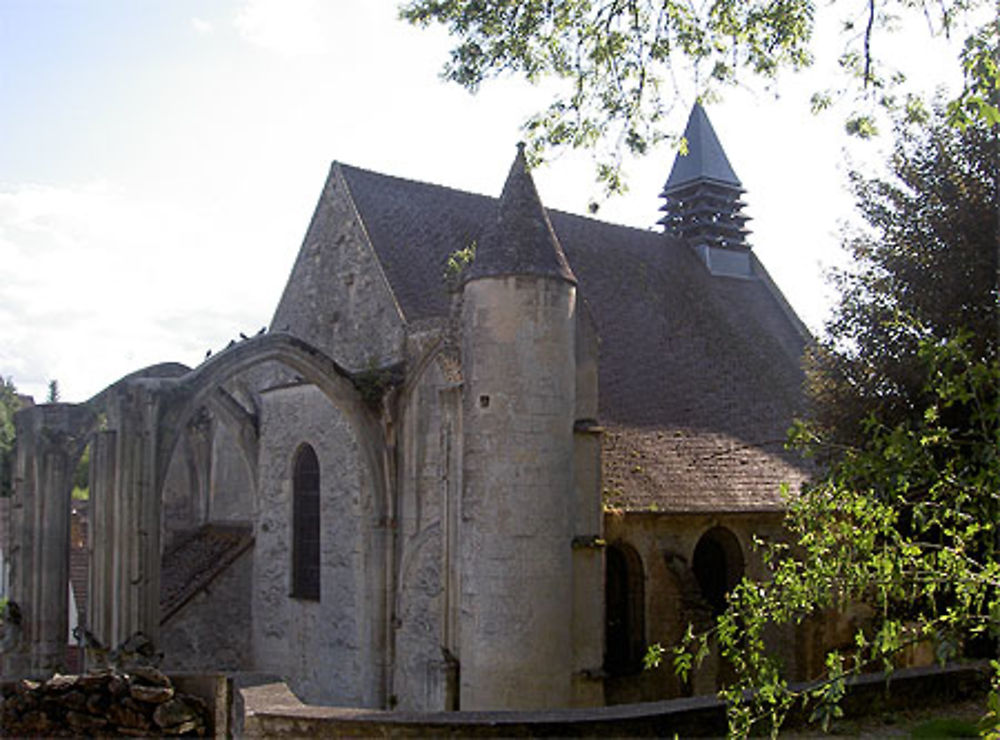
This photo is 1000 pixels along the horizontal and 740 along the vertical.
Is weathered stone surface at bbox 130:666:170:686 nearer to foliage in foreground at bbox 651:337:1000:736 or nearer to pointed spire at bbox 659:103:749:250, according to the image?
foliage in foreground at bbox 651:337:1000:736

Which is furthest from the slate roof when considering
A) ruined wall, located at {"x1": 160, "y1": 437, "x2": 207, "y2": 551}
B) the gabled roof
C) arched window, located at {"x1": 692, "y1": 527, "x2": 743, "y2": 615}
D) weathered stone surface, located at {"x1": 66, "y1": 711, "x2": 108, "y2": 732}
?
ruined wall, located at {"x1": 160, "y1": 437, "x2": 207, "y2": 551}

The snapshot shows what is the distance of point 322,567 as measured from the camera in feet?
50.8

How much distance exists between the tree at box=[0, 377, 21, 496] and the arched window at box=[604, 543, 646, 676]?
830cm

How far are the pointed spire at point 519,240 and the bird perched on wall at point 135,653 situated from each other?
564cm

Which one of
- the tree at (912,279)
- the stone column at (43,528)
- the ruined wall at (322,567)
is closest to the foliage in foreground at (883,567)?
the tree at (912,279)

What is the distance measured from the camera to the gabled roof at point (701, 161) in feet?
80.3

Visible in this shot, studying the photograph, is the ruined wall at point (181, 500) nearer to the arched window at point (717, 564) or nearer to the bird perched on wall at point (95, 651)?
the bird perched on wall at point (95, 651)

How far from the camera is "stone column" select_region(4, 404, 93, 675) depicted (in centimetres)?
1367

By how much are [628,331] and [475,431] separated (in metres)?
5.76

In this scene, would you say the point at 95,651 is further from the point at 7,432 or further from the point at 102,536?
the point at 7,432

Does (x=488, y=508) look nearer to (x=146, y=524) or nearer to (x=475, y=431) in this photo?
(x=475, y=431)

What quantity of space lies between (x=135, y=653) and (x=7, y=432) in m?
29.0

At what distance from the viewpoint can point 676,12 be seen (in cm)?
752

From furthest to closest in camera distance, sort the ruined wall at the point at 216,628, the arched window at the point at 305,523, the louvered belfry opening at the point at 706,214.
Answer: the louvered belfry opening at the point at 706,214
the ruined wall at the point at 216,628
the arched window at the point at 305,523
